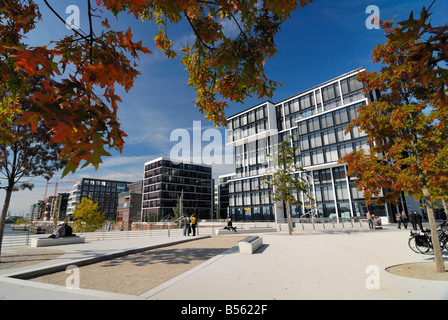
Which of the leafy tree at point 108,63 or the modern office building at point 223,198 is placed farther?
the modern office building at point 223,198

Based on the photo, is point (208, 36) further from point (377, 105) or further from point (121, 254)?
point (121, 254)

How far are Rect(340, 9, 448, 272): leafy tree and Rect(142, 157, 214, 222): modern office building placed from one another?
7128cm

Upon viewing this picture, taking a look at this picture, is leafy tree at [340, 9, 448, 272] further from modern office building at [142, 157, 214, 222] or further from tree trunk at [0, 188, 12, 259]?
modern office building at [142, 157, 214, 222]

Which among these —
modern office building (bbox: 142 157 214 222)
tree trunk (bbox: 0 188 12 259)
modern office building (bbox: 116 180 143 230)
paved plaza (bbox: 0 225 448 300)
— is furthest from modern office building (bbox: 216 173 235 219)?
paved plaza (bbox: 0 225 448 300)

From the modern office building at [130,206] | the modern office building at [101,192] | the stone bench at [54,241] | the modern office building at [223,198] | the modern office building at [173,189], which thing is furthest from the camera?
the modern office building at [101,192]

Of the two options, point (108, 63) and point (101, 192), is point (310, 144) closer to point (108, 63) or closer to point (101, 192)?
point (108, 63)

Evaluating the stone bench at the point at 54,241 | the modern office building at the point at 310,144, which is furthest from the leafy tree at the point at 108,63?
the modern office building at the point at 310,144

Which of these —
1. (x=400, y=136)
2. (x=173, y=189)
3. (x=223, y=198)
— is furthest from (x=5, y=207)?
(x=223, y=198)

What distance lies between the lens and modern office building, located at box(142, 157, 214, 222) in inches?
3049

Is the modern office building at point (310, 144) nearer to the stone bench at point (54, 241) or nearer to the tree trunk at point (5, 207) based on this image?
the stone bench at point (54, 241)

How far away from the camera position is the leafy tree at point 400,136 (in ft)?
21.0

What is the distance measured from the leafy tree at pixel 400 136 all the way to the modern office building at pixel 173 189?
71.3 metres

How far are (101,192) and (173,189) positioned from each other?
6606 centimetres
